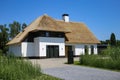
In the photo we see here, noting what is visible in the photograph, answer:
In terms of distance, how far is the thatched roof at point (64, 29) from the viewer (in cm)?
3912

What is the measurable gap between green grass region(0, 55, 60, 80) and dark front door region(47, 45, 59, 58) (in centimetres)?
2558

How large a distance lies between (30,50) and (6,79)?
28464mm

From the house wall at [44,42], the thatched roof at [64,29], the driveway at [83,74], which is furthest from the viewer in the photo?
the thatched roof at [64,29]

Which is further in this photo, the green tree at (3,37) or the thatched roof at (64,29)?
the green tree at (3,37)

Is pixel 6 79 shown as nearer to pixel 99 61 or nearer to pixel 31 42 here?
pixel 99 61

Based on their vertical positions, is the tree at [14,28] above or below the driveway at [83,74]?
above

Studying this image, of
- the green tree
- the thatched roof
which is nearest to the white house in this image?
the thatched roof

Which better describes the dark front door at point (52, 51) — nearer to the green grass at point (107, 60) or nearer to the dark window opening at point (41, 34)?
the dark window opening at point (41, 34)

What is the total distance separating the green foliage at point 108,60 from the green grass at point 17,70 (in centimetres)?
747

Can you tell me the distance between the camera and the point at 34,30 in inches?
1497

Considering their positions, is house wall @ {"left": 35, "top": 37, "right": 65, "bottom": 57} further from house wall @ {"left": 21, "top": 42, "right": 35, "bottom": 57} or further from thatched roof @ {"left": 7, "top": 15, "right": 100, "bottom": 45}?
thatched roof @ {"left": 7, "top": 15, "right": 100, "bottom": 45}

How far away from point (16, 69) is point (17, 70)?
11cm

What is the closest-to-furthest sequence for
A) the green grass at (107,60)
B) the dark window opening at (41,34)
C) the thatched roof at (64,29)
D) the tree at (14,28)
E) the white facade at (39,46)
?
the green grass at (107,60) < the white facade at (39,46) < the dark window opening at (41,34) < the thatched roof at (64,29) < the tree at (14,28)

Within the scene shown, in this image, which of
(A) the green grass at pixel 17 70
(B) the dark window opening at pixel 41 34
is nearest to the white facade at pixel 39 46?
(B) the dark window opening at pixel 41 34
